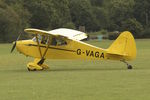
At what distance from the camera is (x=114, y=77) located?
52.2ft

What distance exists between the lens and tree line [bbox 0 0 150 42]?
78.1 meters

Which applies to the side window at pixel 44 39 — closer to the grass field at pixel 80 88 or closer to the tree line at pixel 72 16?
the grass field at pixel 80 88

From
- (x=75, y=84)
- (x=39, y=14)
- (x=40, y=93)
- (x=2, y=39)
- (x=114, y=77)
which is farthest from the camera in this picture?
(x=39, y=14)

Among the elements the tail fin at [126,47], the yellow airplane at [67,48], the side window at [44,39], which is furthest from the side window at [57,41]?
the tail fin at [126,47]

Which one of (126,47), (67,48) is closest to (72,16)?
(67,48)

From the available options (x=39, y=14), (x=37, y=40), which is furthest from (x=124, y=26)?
(x=37, y=40)

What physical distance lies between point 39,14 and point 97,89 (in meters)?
80.5

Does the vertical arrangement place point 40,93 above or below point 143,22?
above

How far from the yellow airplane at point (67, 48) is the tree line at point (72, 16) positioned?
5475 cm

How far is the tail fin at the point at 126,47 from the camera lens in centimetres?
1997

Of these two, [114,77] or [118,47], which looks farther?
[118,47]

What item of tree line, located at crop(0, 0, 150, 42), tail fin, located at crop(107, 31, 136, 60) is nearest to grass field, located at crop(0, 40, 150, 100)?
tail fin, located at crop(107, 31, 136, 60)

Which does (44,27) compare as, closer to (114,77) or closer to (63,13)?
(63,13)

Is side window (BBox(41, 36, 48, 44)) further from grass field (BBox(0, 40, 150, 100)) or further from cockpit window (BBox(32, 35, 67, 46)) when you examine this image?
grass field (BBox(0, 40, 150, 100))
